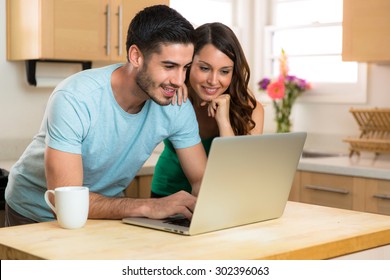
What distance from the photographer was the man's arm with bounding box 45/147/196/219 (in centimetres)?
185

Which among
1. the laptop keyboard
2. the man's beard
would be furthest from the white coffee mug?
the man's beard

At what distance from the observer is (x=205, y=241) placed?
1620 millimetres

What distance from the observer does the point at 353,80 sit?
4.44m

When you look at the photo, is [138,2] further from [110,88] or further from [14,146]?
[110,88]

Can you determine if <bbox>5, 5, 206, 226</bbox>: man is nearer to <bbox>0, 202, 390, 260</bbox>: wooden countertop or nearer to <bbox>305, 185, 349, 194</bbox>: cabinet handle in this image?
<bbox>0, 202, 390, 260</bbox>: wooden countertop

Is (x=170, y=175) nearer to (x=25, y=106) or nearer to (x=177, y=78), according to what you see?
(x=177, y=78)

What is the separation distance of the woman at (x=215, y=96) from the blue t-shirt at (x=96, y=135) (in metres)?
0.32

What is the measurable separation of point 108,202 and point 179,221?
0.22 m

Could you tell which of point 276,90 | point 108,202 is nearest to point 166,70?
point 108,202

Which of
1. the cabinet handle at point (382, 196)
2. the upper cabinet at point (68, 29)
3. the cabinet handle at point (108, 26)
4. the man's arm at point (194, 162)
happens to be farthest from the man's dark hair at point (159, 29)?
the cabinet handle at point (382, 196)

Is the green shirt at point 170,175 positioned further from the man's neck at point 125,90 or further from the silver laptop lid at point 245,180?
the silver laptop lid at point 245,180

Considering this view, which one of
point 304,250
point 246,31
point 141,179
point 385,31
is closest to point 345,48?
point 385,31

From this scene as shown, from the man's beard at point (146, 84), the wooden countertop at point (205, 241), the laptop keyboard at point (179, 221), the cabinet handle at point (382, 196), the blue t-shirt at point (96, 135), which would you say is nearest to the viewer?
the wooden countertop at point (205, 241)

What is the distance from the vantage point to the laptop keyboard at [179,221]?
1782 mm
